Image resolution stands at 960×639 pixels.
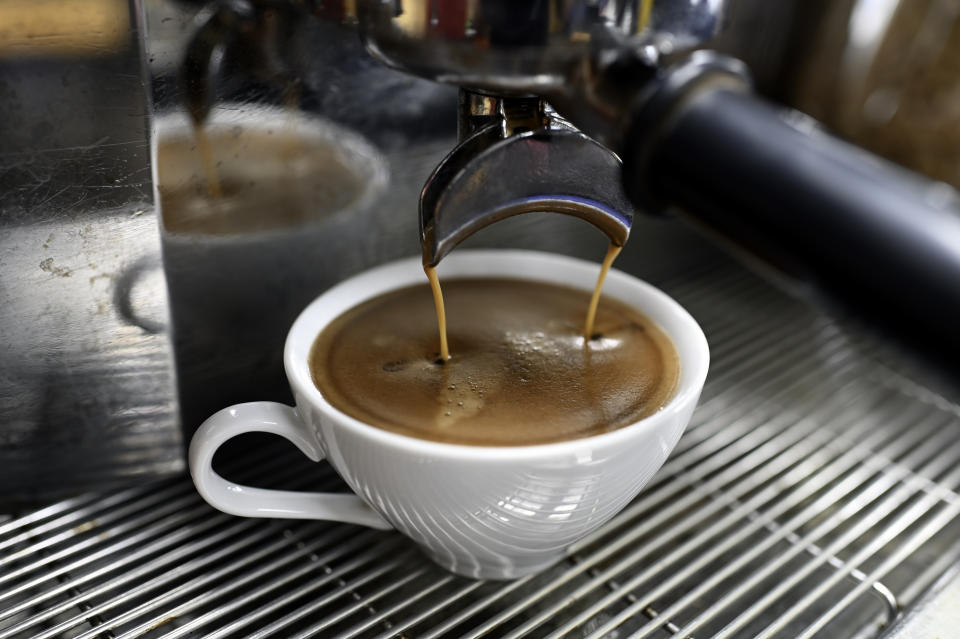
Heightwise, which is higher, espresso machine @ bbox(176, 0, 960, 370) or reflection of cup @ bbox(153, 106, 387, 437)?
espresso machine @ bbox(176, 0, 960, 370)

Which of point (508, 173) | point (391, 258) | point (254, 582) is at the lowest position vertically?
point (254, 582)

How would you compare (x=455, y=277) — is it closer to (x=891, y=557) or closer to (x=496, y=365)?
(x=496, y=365)

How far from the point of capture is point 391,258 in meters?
0.58

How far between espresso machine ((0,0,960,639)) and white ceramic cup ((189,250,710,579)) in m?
0.03

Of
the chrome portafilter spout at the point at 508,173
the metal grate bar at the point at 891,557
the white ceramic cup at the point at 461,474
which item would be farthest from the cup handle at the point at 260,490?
the metal grate bar at the point at 891,557

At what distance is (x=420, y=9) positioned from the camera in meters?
0.32

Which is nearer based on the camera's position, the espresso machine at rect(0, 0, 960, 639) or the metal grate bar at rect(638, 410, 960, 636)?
the espresso machine at rect(0, 0, 960, 639)

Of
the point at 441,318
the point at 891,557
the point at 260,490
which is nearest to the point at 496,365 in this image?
the point at 441,318

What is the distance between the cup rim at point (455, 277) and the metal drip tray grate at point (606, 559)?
11cm

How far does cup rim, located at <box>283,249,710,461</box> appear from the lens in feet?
1.22

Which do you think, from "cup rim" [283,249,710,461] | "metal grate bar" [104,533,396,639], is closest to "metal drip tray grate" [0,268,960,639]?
"metal grate bar" [104,533,396,639]

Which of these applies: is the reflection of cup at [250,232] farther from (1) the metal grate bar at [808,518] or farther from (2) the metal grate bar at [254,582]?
(1) the metal grate bar at [808,518]

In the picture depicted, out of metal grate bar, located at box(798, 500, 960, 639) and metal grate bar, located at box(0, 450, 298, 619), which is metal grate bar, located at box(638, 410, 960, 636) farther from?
metal grate bar, located at box(0, 450, 298, 619)

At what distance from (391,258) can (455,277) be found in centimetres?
6
